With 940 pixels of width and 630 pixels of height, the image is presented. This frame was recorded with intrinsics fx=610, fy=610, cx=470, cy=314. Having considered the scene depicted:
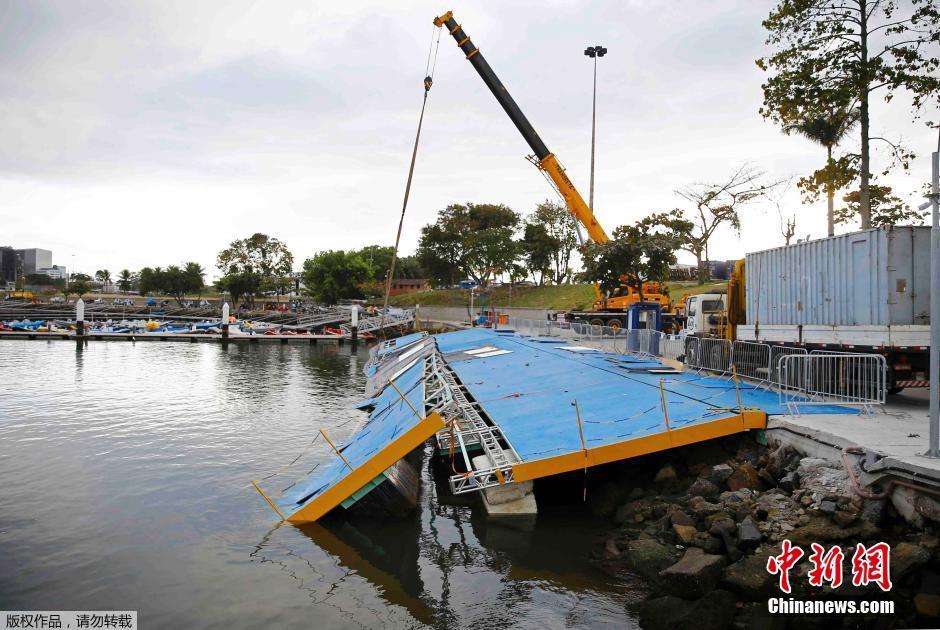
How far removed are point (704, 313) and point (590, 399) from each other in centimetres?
1418

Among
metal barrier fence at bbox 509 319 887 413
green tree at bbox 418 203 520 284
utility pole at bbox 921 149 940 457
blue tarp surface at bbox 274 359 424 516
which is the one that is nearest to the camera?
utility pole at bbox 921 149 940 457

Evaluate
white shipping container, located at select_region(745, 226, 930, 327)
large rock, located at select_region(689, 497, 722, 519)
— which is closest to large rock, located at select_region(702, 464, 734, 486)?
large rock, located at select_region(689, 497, 722, 519)

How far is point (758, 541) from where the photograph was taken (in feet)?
25.0

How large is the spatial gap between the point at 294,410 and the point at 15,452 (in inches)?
368

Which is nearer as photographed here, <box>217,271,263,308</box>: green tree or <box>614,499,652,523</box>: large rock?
<box>614,499,652,523</box>: large rock

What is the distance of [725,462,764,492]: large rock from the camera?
9.33 metres

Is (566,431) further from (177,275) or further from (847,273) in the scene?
(177,275)

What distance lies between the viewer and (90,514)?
12031mm

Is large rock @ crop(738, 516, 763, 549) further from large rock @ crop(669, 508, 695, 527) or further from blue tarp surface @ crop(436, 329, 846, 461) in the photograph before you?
blue tarp surface @ crop(436, 329, 846, 461)

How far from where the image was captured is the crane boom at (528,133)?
33.5m

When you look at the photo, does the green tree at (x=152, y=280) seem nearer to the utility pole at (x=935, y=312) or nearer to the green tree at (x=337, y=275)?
the green tree at (x=337, y=275)

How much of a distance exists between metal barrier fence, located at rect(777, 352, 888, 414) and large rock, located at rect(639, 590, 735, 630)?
5494 millimetres

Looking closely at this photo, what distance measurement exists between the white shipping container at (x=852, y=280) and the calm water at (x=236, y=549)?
8.40m

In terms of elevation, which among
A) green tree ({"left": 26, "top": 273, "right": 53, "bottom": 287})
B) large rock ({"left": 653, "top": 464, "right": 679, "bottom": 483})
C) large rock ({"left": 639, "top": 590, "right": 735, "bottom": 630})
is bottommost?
large rock ({"left": 639, "top": 590, "right": 735, "bottom": 630})
